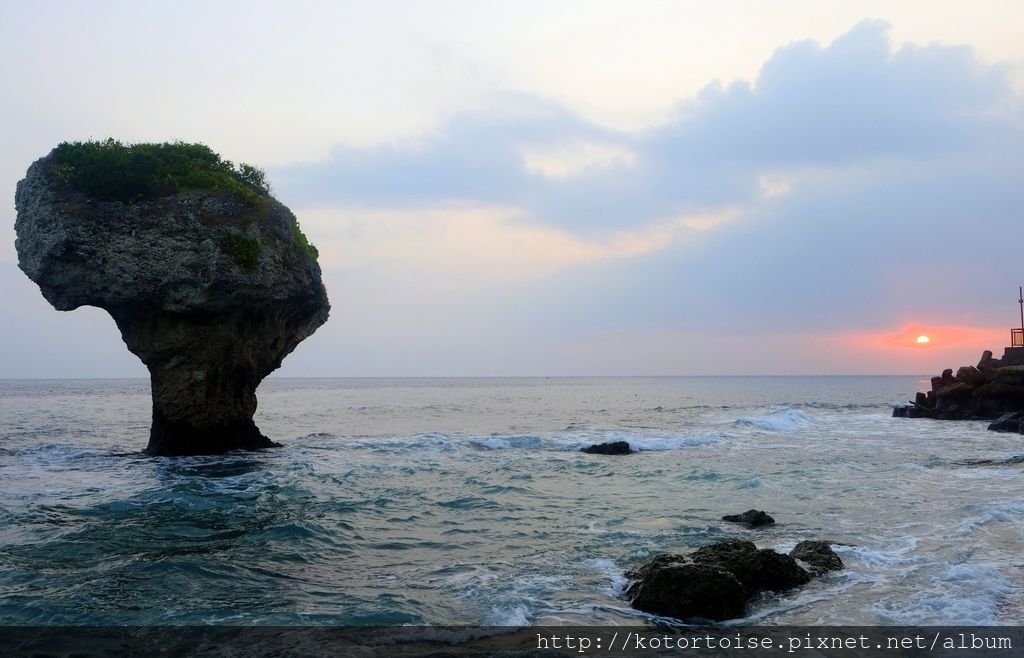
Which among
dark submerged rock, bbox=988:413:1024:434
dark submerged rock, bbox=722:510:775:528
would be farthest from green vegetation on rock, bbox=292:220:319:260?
dark submerged rock, bbox=988:413:1024:434

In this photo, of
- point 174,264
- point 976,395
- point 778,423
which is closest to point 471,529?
point 174,264

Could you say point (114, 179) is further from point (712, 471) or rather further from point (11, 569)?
point (712, 471)

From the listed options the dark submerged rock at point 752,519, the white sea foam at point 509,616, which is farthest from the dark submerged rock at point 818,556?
the white sea foam at point 509,616

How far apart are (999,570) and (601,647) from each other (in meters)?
6.36

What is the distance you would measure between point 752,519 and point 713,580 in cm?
536

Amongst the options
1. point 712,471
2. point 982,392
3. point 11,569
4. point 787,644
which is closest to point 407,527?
point 11,569

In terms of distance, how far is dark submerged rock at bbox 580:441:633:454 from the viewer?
87.5 ft

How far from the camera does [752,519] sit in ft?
43.2

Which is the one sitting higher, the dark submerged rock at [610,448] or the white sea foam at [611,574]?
the white sea foam at [611,574]

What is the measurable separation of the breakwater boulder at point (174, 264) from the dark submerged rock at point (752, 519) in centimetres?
1651

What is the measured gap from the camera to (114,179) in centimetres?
2242

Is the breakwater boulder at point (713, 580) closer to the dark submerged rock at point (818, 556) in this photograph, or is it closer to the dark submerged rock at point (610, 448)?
the dark submerged rock at point (818, 556)

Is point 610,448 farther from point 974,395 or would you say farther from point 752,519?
point 974,395

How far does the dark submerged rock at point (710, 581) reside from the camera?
26.8ft
